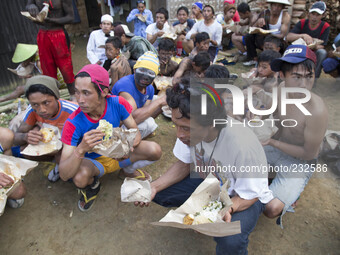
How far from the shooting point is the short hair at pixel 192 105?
1.67 metres

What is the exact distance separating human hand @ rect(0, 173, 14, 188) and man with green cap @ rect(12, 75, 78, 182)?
46 centimetres

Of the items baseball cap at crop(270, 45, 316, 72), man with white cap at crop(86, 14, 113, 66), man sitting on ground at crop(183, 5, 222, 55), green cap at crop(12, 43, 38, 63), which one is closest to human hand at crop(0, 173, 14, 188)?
baseball cap at crop(270, 45, 316, 72)

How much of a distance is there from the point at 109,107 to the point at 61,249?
142 cm

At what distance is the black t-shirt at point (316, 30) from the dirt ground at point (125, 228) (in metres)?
3.91

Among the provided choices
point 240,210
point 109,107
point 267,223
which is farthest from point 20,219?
point 267,223

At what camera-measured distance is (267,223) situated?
2455mm

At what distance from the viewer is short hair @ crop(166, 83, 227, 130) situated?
65.7 inches

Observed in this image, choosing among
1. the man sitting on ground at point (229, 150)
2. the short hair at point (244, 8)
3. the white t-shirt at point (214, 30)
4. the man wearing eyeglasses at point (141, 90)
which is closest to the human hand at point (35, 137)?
the man wearing eyeglasses at point (141, 90)

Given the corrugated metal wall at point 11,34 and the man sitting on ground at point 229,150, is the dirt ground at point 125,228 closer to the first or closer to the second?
the man sitting on ground at point 229,150

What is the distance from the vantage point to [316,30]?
5.54 meters

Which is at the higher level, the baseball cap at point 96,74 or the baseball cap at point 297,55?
the baseball cap at point 297,55

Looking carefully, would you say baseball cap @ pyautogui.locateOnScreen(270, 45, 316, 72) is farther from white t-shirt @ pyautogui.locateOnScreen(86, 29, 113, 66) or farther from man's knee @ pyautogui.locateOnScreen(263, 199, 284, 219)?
white t-shirt @ pyautogui.locateOnScreen(86, 29, 113, 66)

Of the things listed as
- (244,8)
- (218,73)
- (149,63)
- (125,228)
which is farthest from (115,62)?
(244,8)

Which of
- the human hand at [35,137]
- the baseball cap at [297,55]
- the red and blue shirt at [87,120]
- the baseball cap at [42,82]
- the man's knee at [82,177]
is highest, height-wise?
the baseball cap at [297,55]
